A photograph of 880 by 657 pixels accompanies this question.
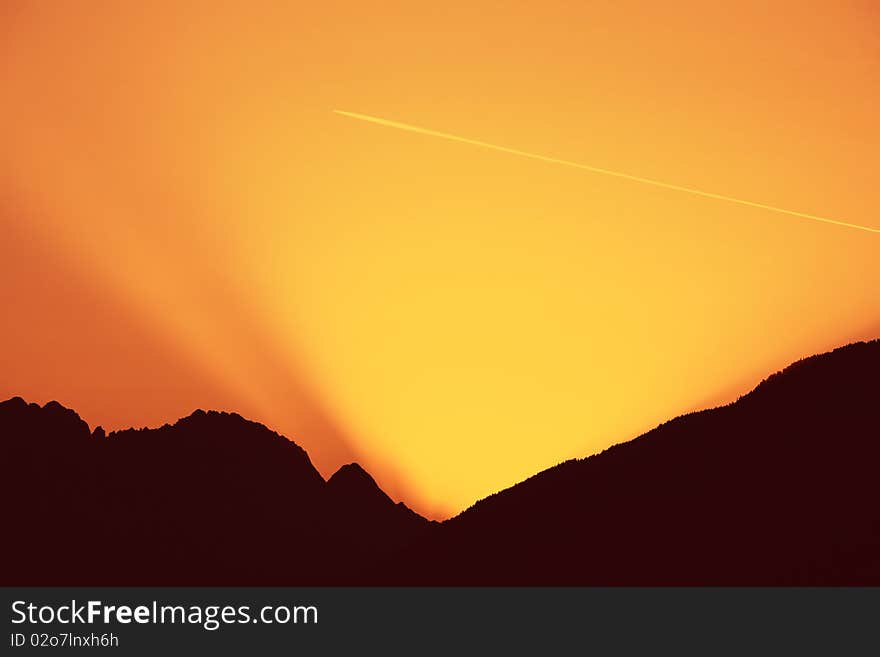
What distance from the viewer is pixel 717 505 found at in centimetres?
4753

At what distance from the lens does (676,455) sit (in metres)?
56.7

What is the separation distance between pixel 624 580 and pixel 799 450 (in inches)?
554

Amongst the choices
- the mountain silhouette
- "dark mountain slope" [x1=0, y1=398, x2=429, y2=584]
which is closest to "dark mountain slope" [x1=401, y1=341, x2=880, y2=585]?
the mountain silhouette

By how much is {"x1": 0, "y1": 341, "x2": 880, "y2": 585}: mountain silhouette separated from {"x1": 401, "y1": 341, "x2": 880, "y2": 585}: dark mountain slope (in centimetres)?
11

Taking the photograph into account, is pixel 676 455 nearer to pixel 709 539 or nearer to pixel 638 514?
pixel 638 514

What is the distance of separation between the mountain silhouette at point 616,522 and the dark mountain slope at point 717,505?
11 cm

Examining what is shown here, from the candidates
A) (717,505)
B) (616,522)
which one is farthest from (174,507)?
(717,505)

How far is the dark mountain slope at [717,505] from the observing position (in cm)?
4144

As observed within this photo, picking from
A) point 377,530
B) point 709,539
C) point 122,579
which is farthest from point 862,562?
point 377,530

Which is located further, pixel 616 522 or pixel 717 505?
pixel 616 522

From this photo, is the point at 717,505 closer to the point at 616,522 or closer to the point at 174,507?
the point at 616,522

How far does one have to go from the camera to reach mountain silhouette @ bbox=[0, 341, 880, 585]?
140 ft

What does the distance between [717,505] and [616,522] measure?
5.03 m

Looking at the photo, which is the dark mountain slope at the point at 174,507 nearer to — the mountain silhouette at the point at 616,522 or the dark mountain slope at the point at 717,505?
the mountain silhouette at the point at 616,522
